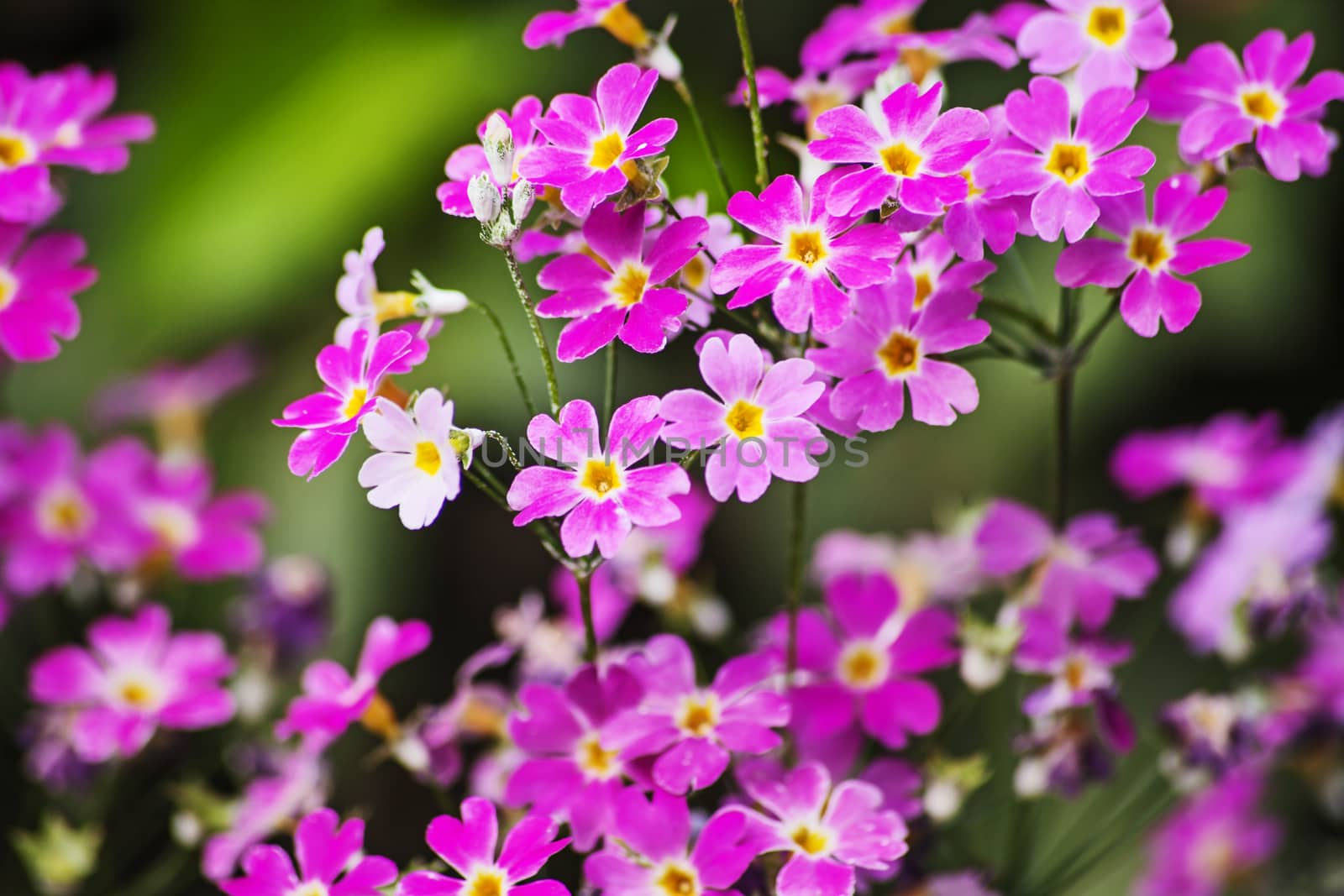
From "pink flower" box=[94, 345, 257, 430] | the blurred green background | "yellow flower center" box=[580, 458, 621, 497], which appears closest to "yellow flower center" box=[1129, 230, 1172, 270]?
"yellow flower center" box=[580, 458, 621, 497]

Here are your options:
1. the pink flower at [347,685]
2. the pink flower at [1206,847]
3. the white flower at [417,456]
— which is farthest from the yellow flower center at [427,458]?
the pink flower at [1206,847]

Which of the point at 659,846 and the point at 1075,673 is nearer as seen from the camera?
the point at 659,846

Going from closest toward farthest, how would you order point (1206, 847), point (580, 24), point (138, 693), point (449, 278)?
point (580, 24)
point (138, 693)
point (1206, 847)
point (449, 278)

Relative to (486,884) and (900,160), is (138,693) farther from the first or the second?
(900,160)

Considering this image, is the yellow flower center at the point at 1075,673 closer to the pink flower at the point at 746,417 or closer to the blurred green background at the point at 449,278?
the pink flower at the point at 746,417

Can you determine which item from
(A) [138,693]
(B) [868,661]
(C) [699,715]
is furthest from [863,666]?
(A) [138,693]

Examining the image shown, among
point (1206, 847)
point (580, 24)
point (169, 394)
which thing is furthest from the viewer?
point (169, 394)
